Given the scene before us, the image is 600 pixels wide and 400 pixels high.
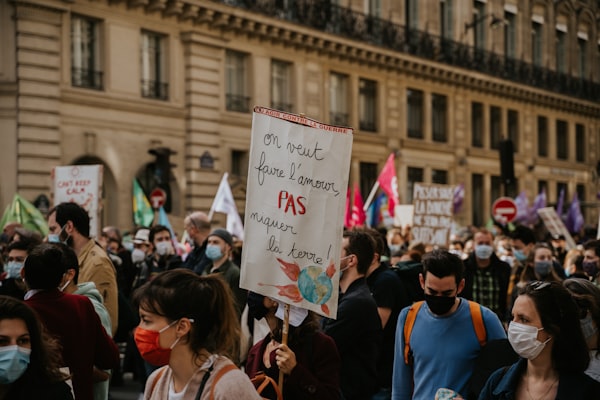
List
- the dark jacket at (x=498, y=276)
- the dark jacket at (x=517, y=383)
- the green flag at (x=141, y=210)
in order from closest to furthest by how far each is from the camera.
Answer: the dark jacket at (x=517, y=383) < the dark jacket at (x=498, y=276) < the green flag at (x=141, y=210)

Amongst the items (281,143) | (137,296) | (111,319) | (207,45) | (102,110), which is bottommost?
(111,319)

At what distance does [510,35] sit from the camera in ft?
137

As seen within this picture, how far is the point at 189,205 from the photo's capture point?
2456 centimetres

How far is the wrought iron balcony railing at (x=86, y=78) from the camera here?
73.2 ft

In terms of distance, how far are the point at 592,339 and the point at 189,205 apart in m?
20.4

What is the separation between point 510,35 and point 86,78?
24231 mm

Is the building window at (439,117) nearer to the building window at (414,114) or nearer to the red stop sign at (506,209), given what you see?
the building window at (414,114)

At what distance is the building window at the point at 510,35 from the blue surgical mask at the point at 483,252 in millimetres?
32923

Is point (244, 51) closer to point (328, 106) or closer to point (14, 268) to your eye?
point (328, 106)

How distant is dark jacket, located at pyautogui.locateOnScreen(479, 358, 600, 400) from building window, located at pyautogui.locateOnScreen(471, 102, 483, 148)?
3487 cm

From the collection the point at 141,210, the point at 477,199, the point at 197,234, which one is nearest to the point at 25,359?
the point at 197,234

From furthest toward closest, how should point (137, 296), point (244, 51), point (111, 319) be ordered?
point (244, 51), point (111, 319), point (137, 296)

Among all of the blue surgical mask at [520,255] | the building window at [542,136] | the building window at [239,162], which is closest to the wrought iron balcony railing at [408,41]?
the building window at [542,136]

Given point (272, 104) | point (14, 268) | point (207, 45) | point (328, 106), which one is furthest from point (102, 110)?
point (14, 268)
